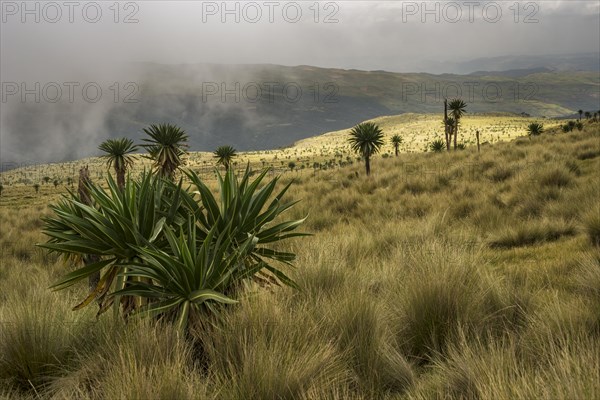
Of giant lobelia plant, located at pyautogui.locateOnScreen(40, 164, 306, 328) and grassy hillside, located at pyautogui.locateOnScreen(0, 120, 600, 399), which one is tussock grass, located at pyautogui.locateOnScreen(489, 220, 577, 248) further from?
giant lobelia plant, located at pyautogui.locateOnScreen(40, 164, 306, 328)

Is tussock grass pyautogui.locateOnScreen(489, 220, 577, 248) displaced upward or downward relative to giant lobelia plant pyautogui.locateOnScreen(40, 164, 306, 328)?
downward

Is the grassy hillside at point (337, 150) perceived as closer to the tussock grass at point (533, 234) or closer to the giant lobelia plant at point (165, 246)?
the tussock grass at point (533, 234)

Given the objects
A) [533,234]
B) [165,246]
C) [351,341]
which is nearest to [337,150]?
[533,234]

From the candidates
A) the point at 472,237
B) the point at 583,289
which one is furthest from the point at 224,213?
the point at 472,237

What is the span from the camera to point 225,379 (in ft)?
9.72

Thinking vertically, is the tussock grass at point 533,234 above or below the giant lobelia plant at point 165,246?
below

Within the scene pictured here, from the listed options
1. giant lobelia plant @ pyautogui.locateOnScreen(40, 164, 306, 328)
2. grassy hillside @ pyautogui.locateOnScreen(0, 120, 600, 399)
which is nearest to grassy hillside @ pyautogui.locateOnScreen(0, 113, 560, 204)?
giant lobelia plant @ pyautogui.locateOnScreen(40, 164, 306, 328)

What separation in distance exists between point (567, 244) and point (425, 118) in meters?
157

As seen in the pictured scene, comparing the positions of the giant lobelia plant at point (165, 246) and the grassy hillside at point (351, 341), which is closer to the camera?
the grassy hillside at point (351, 341)

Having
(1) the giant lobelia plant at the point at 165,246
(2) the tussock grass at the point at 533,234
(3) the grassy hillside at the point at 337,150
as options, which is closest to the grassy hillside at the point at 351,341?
(1) the giant lobelia plant at the point at 165,246

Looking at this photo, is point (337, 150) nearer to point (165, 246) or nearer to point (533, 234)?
point (533, 234)

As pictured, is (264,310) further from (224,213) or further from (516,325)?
(516,325)

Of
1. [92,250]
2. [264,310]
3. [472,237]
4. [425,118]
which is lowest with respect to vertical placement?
[472,237]

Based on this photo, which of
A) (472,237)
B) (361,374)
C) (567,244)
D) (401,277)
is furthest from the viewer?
(472,237)
